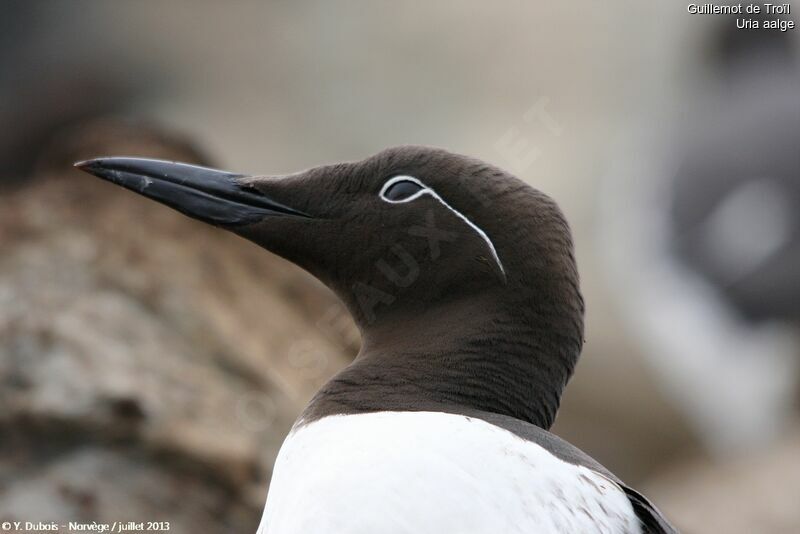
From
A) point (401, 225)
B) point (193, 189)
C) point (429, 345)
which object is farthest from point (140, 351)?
point (429, 345)

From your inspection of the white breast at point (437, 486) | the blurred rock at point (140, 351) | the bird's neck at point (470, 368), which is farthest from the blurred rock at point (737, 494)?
the white breast at point (437, 486)

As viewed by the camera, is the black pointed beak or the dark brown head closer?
the dark brown head

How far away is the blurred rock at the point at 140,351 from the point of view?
5199 mm

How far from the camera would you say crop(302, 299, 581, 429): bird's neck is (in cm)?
304

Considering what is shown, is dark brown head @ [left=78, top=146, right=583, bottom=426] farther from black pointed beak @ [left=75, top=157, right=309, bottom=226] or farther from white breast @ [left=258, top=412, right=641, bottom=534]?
white breast @ [left=258, top=412, right=641, bottom=534]

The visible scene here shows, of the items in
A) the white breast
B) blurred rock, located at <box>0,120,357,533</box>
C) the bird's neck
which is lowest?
blurred rock, located at <box>0,120,357,533</box>

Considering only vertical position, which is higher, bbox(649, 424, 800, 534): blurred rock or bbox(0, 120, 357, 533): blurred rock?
bbox(0, 120, 357, 533): blurred rock

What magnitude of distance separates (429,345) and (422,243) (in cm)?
31

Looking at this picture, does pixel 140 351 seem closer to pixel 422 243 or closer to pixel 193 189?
pixel 193 189

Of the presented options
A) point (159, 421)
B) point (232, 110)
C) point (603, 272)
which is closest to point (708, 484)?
point (603, 272)

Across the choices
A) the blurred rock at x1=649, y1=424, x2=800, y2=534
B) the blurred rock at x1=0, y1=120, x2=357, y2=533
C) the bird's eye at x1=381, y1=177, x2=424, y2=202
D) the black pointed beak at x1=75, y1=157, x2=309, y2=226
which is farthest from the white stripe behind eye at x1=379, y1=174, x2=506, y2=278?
the blurred rock at x1=649, y1=424, x2=800, y2=534

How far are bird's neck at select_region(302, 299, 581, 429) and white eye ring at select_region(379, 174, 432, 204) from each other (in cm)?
33

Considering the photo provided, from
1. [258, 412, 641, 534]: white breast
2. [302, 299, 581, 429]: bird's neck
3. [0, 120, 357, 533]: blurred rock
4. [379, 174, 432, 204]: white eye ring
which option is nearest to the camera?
[258, 412, 641, 534]: white breast

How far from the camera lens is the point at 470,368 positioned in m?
3.07
